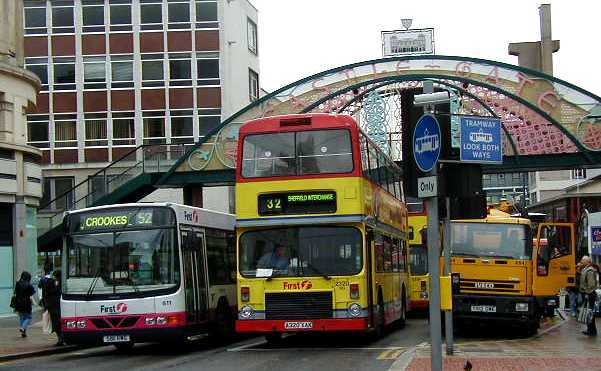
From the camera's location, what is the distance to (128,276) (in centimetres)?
1816

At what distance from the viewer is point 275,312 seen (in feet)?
60.6

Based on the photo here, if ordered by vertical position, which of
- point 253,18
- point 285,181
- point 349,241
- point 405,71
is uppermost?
point 253,18

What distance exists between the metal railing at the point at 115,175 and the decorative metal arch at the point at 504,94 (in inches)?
218

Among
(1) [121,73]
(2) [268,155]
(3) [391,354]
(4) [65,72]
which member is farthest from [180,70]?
(3) [391,354]

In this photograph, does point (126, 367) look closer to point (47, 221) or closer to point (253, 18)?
point (47, 221)

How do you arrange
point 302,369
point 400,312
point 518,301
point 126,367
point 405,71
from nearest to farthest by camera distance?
1. point 302,369
2. point 126,367
3. point 518,301
4. point 400,312
5. point 405,71

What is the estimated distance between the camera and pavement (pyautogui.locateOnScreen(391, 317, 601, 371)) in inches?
572

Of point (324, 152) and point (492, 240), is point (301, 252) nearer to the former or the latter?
point (324, 152)

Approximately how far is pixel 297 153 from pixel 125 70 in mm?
39890

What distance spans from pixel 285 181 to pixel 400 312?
24.7 ft

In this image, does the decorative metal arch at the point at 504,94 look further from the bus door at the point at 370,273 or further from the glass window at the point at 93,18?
the glass window at the point at 93,18

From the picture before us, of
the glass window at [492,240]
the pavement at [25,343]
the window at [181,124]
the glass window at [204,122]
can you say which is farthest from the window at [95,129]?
the glass window at [492,240]

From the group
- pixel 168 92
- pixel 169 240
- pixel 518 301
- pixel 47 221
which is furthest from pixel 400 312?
pixel 168 92

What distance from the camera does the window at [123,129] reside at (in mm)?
56219
